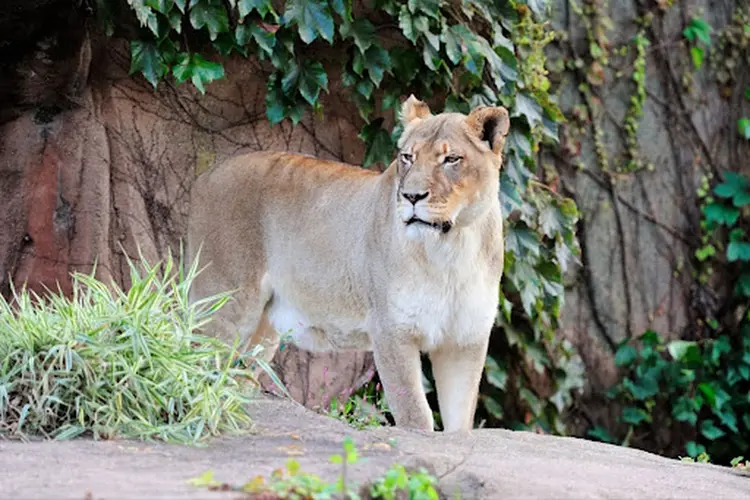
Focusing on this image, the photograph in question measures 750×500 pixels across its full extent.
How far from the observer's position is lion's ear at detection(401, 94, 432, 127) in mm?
5922

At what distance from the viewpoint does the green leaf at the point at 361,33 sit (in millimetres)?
6828

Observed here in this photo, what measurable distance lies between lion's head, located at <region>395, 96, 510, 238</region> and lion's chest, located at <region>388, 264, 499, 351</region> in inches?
11.2

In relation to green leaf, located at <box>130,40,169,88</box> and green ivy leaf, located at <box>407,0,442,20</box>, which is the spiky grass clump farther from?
green ivy leaf, located at <box>407,0,442,20</box>

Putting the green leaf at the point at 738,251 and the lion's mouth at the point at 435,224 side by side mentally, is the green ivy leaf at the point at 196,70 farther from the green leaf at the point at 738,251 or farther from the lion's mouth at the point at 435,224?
the green leaf at the point at 738,251

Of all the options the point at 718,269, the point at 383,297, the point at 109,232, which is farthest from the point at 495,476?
the point at 718,269

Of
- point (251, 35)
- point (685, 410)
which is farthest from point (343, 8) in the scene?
point (685, 410)

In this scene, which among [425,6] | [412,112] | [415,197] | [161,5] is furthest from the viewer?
[425,6]

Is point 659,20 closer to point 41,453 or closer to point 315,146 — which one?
point 315,146

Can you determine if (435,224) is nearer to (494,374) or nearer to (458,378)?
(458,378)

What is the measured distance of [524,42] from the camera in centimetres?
760

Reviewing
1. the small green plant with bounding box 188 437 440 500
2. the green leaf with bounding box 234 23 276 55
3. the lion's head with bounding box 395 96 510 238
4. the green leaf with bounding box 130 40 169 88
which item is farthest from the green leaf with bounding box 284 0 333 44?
the small green plant with bounding box 188 437 440 500

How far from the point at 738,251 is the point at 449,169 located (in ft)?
14.8

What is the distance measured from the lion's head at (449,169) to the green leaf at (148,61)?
1.65 meters

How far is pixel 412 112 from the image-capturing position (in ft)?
19.5
